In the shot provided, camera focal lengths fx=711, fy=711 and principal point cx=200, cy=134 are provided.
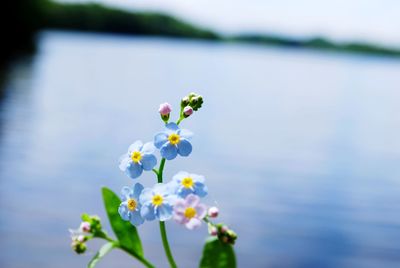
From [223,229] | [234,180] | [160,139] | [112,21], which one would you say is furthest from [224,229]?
[112,21]

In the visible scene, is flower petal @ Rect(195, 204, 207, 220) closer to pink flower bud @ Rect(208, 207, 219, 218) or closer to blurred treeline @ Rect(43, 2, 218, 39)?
pink flower bud @ Rect(208, 207, 219, 218)

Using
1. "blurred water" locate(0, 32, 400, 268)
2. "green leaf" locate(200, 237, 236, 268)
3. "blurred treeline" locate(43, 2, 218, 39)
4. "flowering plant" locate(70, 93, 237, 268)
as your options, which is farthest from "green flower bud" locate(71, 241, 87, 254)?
"blurred treeline" locate(43, 2, 218, 39)

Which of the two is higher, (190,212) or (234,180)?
(234,180)

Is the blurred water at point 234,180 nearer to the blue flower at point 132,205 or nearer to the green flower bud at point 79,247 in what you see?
the green flower bud at point 79,247

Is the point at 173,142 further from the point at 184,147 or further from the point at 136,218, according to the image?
the point at 136,218

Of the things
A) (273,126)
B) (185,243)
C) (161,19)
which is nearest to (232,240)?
(185,243)

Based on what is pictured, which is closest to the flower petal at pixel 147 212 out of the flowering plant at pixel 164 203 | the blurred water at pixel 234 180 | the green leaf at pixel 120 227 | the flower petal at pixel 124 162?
the flowering plant at pixel 164 203
